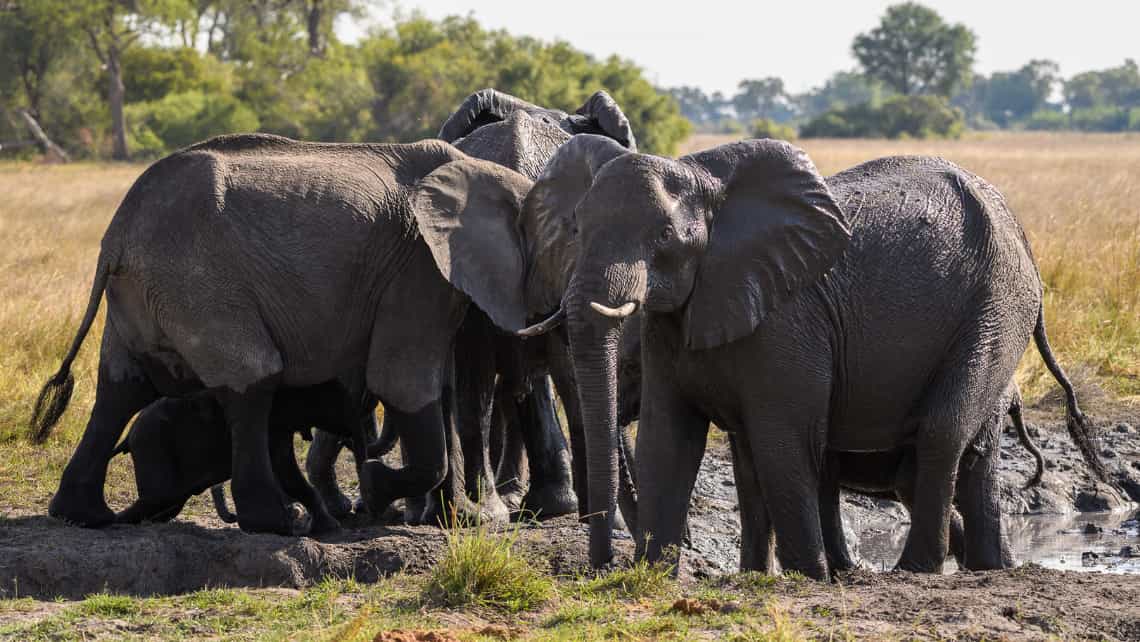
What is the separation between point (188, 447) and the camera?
21.8ft

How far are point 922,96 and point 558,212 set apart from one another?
201 feet

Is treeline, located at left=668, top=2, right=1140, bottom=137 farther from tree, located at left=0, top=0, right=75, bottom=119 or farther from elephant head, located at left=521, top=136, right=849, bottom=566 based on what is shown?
elephant head, located at left=521, top=136, right=849, bottom=566

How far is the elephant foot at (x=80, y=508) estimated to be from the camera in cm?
647

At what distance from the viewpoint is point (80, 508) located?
648cm

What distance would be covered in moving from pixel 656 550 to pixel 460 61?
28.4 m

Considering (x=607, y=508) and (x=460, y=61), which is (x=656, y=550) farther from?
(x=460, y=61)

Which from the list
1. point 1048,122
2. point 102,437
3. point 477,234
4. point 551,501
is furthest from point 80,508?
point 1048,122

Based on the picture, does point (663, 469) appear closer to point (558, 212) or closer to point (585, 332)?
point (585, 332)

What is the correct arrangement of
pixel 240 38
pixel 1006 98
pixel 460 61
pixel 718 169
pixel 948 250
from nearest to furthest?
pixel 718 169, pixel 948 250, pixel 460 61, pixel 240 38, pixel 1006 98

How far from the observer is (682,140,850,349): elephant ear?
17.3 feet

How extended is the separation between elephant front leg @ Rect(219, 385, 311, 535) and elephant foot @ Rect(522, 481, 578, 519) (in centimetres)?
145

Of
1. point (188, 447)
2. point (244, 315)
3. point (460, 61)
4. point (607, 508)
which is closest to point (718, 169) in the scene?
point (607, 508)

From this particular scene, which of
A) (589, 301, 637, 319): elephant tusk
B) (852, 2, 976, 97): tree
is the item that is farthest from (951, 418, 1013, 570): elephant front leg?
(852, 2, 976, 97): tree

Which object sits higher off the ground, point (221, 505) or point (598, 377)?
point (598, 377)
